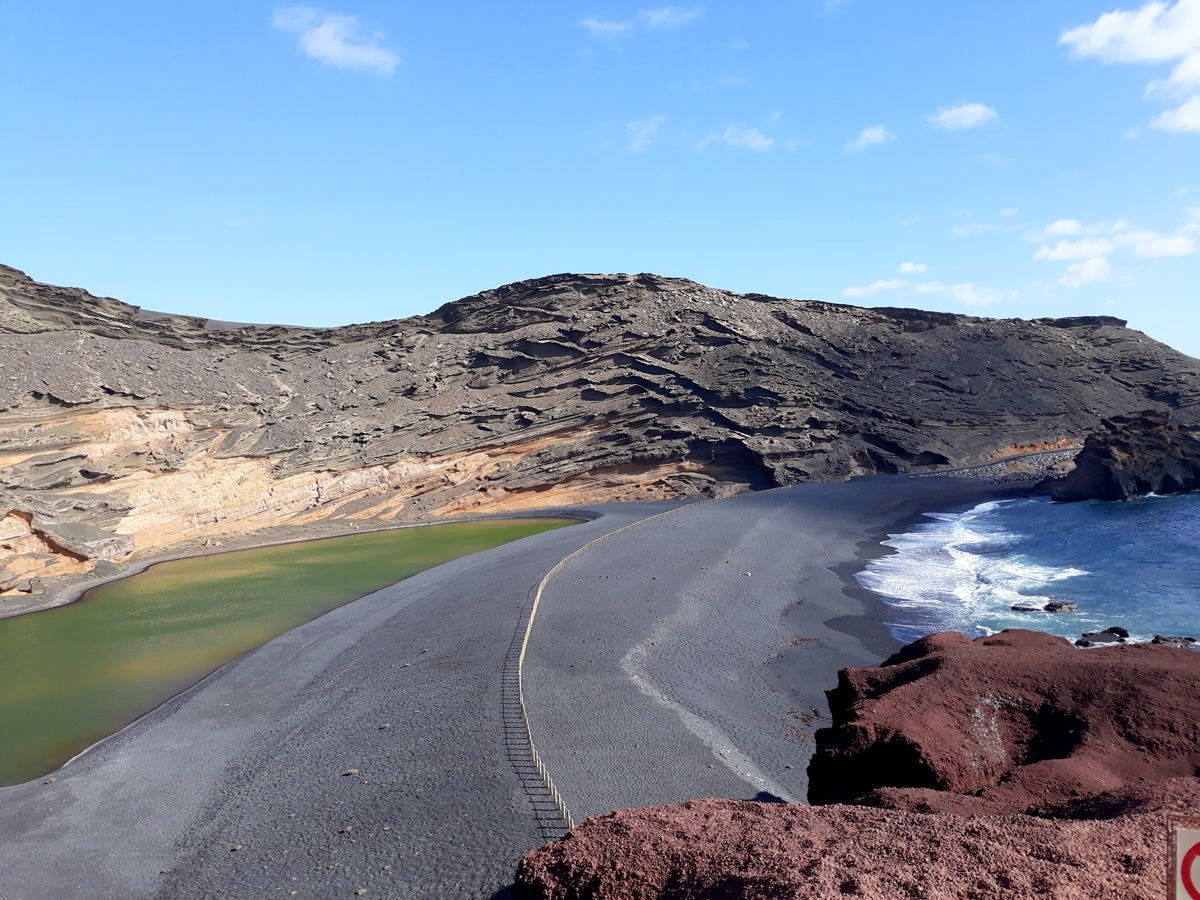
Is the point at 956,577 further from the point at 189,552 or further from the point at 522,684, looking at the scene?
the point at 189,552

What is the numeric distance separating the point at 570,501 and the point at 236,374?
17.7 meters

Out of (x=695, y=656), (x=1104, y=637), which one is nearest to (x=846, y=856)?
(x=695, y=656)

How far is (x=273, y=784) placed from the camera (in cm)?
1077

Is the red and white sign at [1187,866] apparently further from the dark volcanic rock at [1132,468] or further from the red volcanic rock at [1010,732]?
the dark volcanic rock at [1132,468]

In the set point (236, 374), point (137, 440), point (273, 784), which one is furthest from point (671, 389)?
point (273, 784)

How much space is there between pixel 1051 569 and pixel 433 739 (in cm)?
2064

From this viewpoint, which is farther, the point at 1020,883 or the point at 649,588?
the point at 649,588

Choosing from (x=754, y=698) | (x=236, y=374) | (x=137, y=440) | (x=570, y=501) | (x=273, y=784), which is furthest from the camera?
(x=570, y=501)

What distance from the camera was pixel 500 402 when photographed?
45875mm

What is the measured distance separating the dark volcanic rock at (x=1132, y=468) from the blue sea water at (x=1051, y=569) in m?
1.07

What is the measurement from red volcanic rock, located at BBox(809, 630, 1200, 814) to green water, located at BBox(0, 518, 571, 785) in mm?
12550

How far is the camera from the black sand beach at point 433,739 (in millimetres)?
8805

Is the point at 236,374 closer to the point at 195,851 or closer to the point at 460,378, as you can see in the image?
the point at 460,378

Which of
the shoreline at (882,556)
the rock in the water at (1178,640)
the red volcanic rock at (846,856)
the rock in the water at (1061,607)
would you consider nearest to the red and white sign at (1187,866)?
the red volcanic rock at (846,856)
